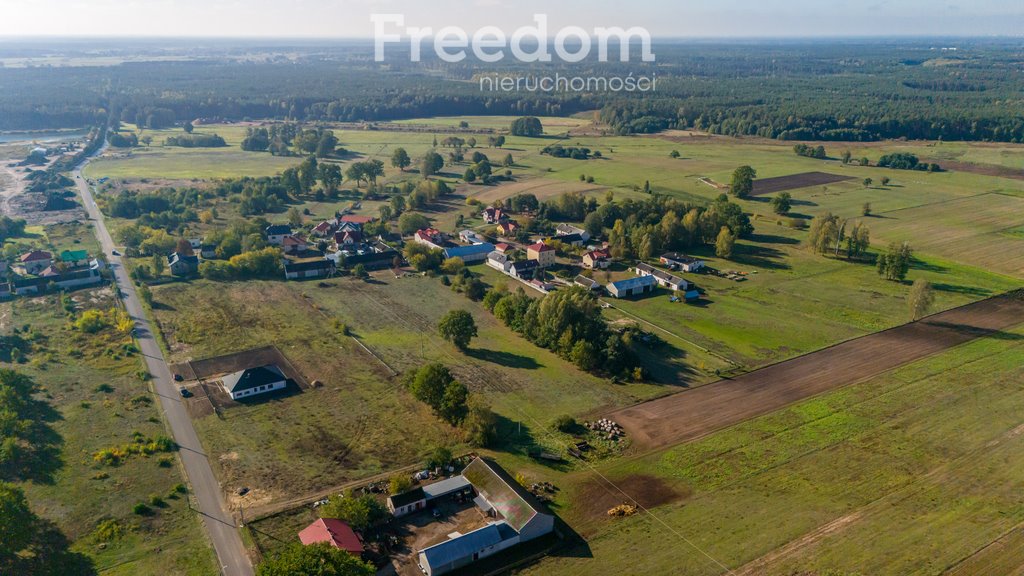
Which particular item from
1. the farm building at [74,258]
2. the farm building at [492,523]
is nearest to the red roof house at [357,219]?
the farm building at [74,258]

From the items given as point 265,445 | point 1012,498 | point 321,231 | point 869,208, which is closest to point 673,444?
point 1012,498

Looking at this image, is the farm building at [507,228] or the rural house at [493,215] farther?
the rural house at [493,215]

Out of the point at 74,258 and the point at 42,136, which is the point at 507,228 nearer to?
the point at 74,258

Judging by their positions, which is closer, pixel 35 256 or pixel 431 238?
pixel 35 256

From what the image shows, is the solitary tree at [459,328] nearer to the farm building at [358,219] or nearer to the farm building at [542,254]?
the farm building at [542,254]

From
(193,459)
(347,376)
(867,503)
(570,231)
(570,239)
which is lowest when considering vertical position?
(193,459)

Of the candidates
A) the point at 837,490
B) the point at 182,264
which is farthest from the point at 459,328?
the point at 182,264

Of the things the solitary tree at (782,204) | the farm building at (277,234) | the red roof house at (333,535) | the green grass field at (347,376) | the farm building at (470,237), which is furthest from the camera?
the solitary tree at (782,204)

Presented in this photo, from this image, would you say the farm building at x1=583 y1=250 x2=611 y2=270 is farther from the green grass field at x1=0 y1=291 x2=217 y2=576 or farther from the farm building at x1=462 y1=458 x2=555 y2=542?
the green grass field at x1=0 y1=291 x2=217 y2=576
